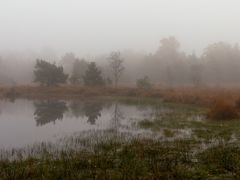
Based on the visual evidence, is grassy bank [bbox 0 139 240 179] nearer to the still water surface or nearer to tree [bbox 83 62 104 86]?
the still water surface

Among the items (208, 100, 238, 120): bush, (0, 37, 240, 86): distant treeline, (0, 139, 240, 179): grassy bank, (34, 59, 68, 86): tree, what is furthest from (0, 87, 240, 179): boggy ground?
(0, 37, 240, 86): distant treeline

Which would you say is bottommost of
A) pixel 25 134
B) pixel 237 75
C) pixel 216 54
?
pixel 25 134

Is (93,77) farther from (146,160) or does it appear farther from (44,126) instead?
(146,160)

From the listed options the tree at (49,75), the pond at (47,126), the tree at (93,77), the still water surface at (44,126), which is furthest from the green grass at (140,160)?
the tree at (49,75)

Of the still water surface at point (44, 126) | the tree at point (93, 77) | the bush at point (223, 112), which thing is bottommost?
the still water surface at point (44, 126)

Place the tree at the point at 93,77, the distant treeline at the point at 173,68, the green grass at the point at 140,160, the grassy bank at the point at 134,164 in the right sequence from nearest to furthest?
the grassy bank at the point at 134,164, the green grass at the point at 140,160, the tree at the point at 93,77, the distant treeline at the point at 173,68

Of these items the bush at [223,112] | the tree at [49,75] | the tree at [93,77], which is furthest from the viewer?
the tree at [49,75]

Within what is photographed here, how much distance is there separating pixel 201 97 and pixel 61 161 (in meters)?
38.8

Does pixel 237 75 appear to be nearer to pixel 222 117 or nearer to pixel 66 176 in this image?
pixel 222 117

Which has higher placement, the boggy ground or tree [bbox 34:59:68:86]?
tree [bbox 34:59:68:86]

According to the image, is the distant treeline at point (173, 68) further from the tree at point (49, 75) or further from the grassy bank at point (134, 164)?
the grassy bank at point (134, 164)

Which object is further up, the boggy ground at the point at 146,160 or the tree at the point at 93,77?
the tree at the point at 93,77

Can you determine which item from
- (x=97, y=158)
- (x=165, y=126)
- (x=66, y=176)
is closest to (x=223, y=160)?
(x=97, y=158)

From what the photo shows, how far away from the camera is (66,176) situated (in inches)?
573
